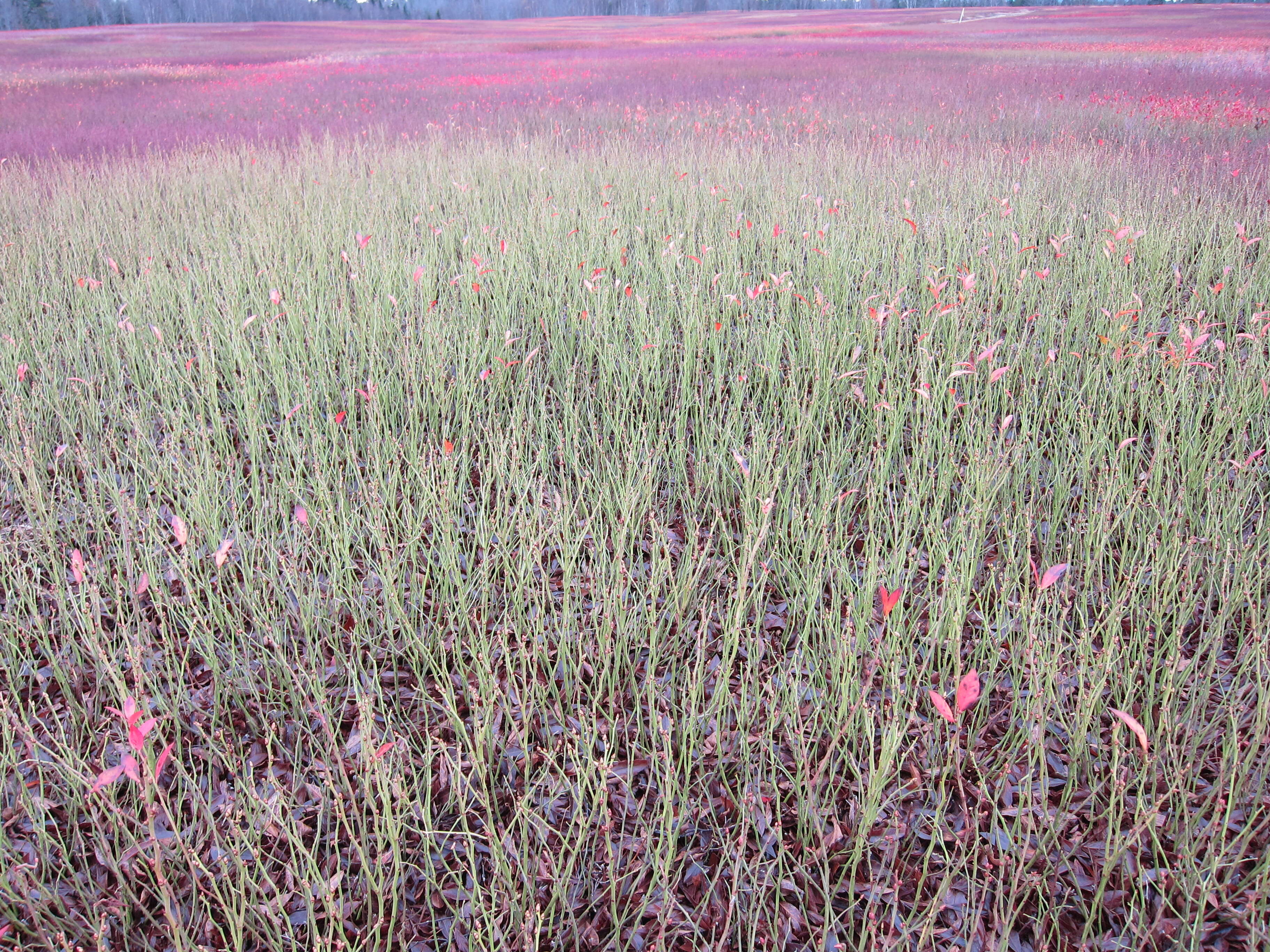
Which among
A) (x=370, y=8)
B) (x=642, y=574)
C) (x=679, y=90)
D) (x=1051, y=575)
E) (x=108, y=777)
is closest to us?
(x=108, y=777)

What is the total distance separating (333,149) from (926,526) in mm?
7710

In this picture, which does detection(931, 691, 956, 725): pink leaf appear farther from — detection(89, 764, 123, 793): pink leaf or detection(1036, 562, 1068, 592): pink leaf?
detection(89, 764, 123, 793): pink leaf

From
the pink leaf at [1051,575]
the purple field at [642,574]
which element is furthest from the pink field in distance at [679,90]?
the pink leaf at [1051,575]

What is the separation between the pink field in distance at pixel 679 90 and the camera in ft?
27.4

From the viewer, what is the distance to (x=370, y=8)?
2104 inches

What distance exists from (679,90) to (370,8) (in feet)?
181

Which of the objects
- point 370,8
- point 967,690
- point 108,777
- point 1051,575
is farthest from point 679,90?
point 370,8

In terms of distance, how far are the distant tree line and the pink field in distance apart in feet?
63.0

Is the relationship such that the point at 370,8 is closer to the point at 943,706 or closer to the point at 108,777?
the point at 108,777

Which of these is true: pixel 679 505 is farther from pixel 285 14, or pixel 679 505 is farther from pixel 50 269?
pixel 285 14

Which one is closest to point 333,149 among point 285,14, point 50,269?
point 50,269

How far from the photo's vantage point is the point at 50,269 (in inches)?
172

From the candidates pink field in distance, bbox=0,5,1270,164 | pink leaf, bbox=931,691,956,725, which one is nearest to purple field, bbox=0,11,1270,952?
pink leaf, bbox=931,691,956,725

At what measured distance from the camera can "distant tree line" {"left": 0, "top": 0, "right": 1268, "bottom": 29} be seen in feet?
122
